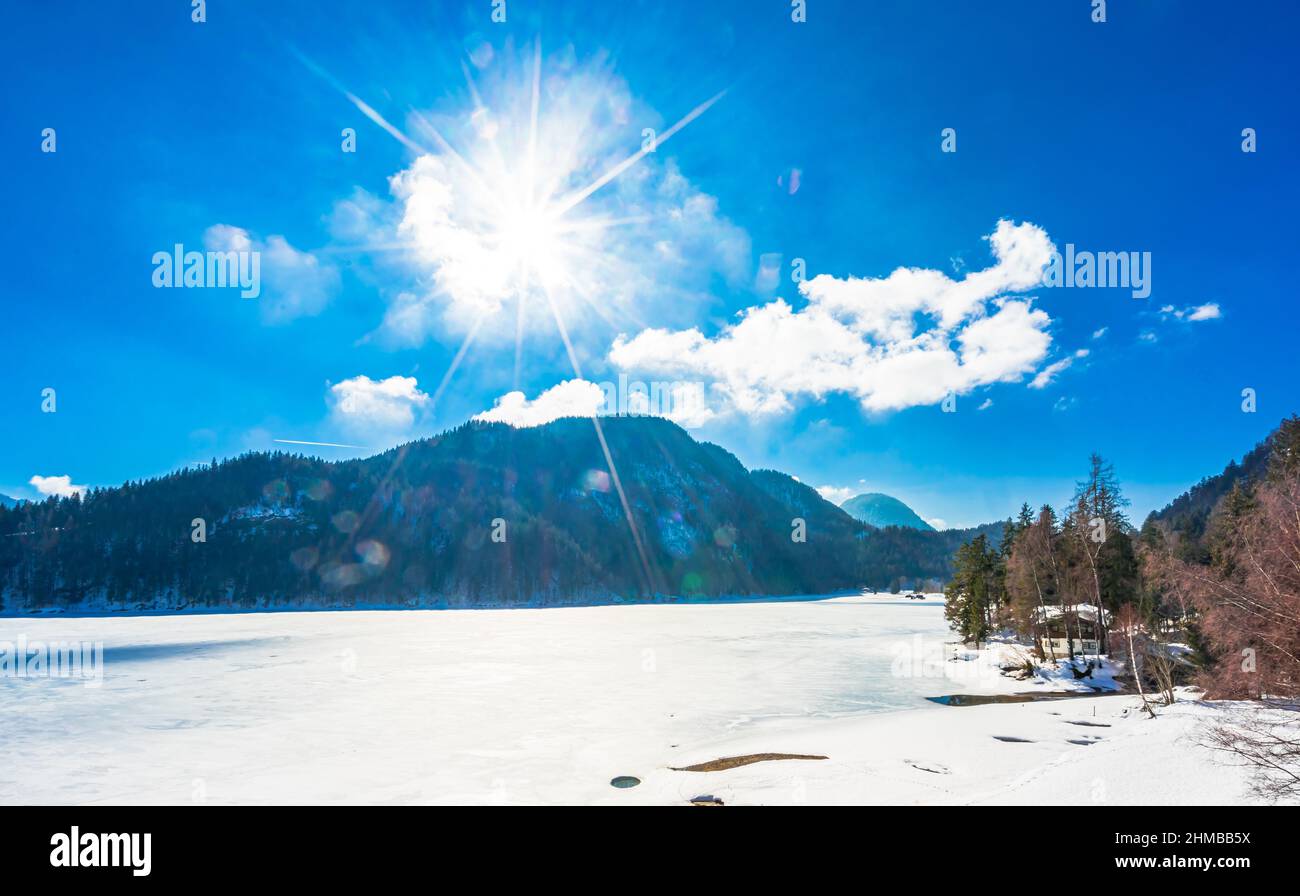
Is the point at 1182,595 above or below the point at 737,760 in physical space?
above

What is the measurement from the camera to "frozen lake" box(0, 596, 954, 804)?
15.8 metres

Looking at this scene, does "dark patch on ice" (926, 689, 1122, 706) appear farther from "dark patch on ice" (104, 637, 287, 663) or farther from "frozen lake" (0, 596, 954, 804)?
"dark patch on ice" (104, 637, 287, 663)

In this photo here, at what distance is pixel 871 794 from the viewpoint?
1388cm

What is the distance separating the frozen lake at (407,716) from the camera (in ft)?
52.0
